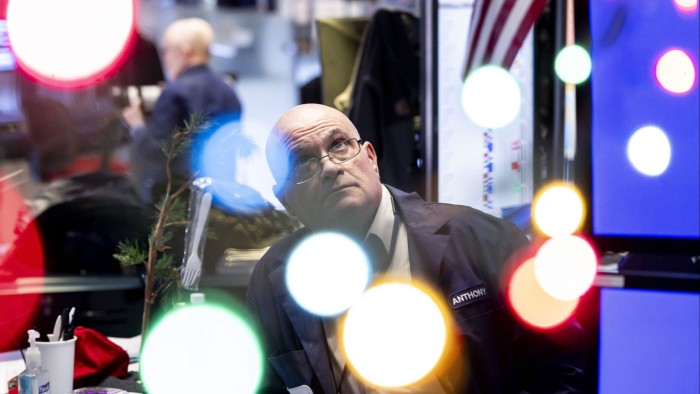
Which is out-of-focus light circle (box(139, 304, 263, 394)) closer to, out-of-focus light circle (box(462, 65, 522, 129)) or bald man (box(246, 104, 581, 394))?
bald man (box(246, 104, 581, 394))

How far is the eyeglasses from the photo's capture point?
5.55 feet

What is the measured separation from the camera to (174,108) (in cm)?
367

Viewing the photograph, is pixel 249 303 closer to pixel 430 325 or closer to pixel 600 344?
pixel 430 325

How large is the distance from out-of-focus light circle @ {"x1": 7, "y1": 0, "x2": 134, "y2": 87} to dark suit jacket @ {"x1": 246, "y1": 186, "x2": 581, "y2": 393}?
118 cm

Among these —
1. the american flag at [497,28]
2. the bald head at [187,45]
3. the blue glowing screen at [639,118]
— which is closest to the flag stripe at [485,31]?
the american flag at [497,28]

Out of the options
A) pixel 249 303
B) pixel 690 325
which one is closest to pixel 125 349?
pixel 249 303

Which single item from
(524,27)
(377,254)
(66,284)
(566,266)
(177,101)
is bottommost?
(66,284)

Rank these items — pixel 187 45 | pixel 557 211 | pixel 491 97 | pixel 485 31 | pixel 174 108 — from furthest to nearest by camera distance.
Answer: pixel 187 45 → pixel 174 108 → pixel 491 97 → pixel 485 31 → pixel 557 211

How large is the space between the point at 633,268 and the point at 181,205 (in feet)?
3.60

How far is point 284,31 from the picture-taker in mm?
10383

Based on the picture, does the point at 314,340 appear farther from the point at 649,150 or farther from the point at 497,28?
the point at 497,28

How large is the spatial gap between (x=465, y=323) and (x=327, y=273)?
324 mm

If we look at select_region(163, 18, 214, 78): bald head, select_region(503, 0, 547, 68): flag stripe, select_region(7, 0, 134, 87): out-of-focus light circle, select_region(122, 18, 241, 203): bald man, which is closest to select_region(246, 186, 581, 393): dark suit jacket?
select_region(503, 0, 547, 68): flag stripe

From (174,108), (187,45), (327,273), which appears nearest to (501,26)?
(327,273)
